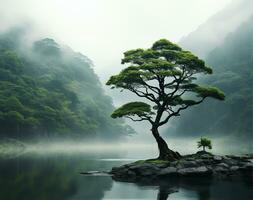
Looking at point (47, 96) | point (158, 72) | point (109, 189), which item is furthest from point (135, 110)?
point (47, 96)

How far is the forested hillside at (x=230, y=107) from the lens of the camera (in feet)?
497

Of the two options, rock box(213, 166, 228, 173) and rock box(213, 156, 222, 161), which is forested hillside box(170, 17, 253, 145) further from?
rock box(213, 166, 228, 173)

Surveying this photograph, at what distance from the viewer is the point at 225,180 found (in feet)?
112

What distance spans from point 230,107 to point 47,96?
76646 millimetres

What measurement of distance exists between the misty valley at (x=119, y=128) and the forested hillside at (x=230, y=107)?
0.46m

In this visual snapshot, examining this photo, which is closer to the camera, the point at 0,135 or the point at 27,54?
the point at 0,135

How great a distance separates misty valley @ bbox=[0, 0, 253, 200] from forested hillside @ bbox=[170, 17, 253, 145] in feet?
1.51

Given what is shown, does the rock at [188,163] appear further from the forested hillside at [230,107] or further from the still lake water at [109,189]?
the forested hillside at [230,107]

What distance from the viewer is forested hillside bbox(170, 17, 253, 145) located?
497 ft

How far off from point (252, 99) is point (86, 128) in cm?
6499

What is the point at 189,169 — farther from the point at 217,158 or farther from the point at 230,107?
the point at 230,107

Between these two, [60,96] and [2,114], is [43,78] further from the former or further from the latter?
[2,114]

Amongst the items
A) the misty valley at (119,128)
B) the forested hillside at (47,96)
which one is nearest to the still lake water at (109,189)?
the misty valley at (119,128)

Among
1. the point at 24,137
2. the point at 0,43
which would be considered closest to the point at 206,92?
the point at 24,137
